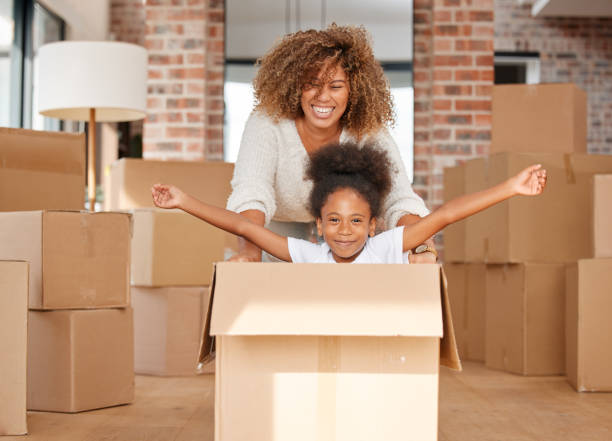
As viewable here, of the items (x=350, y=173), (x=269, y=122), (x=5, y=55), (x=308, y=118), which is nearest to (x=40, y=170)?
(x=269, y=122)

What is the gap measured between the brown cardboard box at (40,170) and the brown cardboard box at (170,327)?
0.59 m

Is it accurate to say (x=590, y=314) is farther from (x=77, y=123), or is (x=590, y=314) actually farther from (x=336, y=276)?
(x=77, y=123)

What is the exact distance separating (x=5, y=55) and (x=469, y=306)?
3.37 meters

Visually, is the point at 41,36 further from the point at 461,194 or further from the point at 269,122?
the point at 269,122

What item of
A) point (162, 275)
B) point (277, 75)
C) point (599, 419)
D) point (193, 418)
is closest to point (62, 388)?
point (193, 418)

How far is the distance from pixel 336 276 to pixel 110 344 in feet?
4.41

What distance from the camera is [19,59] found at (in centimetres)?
500

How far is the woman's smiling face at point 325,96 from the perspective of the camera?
190 cm

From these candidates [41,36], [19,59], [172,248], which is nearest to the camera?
[172,248]

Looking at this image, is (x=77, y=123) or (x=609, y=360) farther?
(x=77, y=123)

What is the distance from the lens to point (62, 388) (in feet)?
7.53

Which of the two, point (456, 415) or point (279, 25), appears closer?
point (456, 415)

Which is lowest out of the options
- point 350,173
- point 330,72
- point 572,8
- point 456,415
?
point 456,415

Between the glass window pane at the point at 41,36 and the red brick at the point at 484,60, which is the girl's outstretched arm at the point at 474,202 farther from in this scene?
the glass window pane at the point at 41,36
